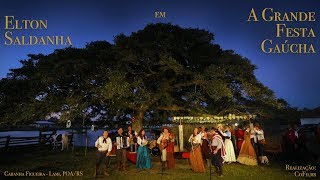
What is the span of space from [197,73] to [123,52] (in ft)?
14.1

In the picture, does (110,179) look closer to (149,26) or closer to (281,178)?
(281,178)

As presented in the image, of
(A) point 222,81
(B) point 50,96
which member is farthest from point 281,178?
(B) point 50,96

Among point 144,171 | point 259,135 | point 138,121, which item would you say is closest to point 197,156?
point 144,171

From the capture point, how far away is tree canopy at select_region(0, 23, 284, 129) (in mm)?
19000

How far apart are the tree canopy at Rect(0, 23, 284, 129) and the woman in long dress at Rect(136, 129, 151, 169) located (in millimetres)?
4006

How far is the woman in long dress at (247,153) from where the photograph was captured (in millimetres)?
15172

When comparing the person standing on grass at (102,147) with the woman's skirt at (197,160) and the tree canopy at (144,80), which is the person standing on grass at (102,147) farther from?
the tree canopy at (144,80)

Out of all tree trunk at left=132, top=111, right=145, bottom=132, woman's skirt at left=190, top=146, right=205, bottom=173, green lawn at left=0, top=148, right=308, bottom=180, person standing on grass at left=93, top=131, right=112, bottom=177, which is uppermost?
tree trunk at left=132, top=111, right=145, bottom=132

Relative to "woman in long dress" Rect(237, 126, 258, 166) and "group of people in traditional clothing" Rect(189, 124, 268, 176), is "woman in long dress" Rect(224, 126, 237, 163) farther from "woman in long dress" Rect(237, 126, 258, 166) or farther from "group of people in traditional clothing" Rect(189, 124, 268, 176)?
"woman in long dress" Rect(237, 126, 258, 166)

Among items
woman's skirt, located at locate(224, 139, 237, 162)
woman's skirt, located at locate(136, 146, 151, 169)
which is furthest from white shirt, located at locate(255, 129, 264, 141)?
woman's skirt, located at locate(136, 146, 151, 169)

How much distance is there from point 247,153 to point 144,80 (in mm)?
7849

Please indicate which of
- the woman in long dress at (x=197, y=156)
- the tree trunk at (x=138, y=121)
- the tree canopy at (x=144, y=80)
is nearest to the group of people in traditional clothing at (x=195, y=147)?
the woman in long dress at (x=197, y=156)

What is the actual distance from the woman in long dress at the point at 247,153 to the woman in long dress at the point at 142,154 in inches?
166

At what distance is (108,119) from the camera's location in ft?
79.3
